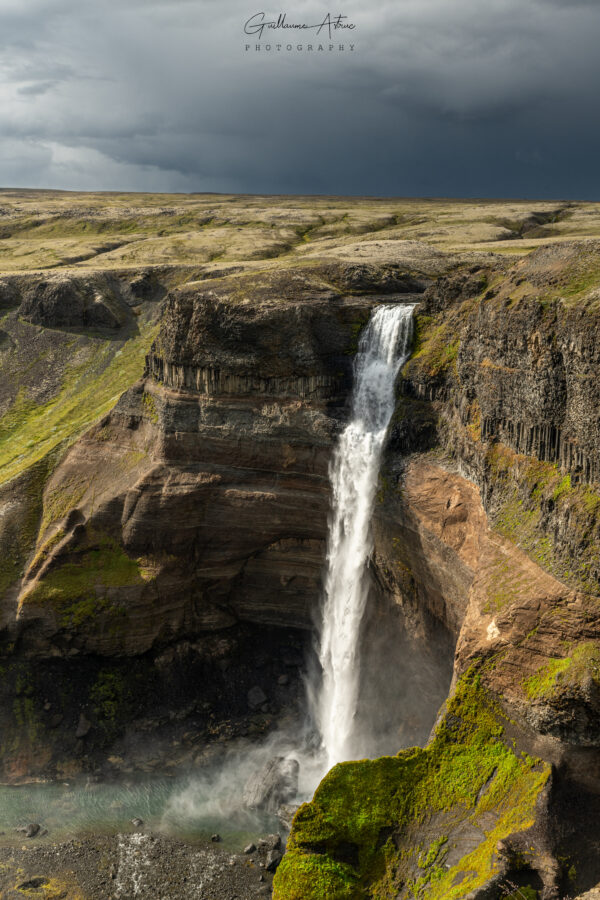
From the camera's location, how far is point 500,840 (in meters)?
21.7

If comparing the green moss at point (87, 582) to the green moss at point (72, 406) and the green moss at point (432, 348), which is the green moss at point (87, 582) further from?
the green moss at point (432, 348)

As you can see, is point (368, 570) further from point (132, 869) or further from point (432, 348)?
point (132, 869)

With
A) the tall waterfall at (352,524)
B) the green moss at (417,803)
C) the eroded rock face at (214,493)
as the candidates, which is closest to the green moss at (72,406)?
the eroded rock face at (214,493)

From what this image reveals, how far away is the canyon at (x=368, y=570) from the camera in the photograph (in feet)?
76.2

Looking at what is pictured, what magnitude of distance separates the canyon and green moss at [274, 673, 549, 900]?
0.26 feet

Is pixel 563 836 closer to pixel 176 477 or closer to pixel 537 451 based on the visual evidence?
pixel 537 451

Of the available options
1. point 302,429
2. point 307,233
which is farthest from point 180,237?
point 302,429

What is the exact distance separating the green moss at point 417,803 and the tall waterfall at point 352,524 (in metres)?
10.6

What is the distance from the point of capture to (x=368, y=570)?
38594 mm

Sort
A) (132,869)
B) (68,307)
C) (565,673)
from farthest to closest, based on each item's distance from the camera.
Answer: (68,307), (132,869), (565,673)

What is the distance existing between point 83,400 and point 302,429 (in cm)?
2945

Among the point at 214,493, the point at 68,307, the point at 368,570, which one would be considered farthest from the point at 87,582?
the point at 68,307

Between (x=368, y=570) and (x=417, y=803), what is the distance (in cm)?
1515

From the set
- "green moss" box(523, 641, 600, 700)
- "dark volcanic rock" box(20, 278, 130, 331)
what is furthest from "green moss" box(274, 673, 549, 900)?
"dark volcanic rock" box(20, 278, 130, 331)
